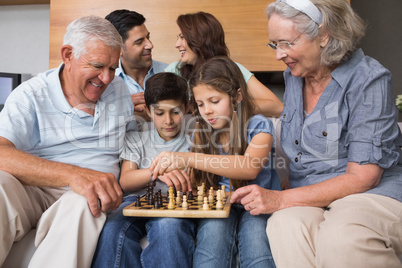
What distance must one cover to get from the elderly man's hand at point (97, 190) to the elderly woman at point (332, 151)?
513mm

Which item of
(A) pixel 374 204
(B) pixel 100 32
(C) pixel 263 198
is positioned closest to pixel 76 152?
(B) pixel 100 32

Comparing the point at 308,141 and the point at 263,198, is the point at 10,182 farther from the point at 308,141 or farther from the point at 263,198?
the point at 308,141

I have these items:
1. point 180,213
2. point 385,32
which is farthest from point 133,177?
point 385,32

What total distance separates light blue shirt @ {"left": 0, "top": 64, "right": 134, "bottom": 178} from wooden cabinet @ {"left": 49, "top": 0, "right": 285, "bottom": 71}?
171 cm

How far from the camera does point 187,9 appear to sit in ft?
12.1

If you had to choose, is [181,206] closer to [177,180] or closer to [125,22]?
[177,180]

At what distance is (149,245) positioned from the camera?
165cm

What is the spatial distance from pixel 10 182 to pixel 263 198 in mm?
998

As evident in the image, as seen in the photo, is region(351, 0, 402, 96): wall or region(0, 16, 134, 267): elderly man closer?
region(0, 16, 134, 267): elderly man

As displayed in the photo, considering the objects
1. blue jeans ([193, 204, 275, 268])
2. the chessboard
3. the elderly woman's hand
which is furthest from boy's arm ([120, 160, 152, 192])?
the elderly woman's hand

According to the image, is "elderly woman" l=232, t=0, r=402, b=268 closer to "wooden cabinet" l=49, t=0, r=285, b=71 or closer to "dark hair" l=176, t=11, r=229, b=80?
"dark hair" l=176, t=11, r=229, b=80

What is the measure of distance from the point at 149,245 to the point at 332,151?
2.92 feet

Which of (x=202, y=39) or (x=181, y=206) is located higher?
(x=202, y=39)

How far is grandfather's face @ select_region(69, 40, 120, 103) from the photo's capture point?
199 centimetres
